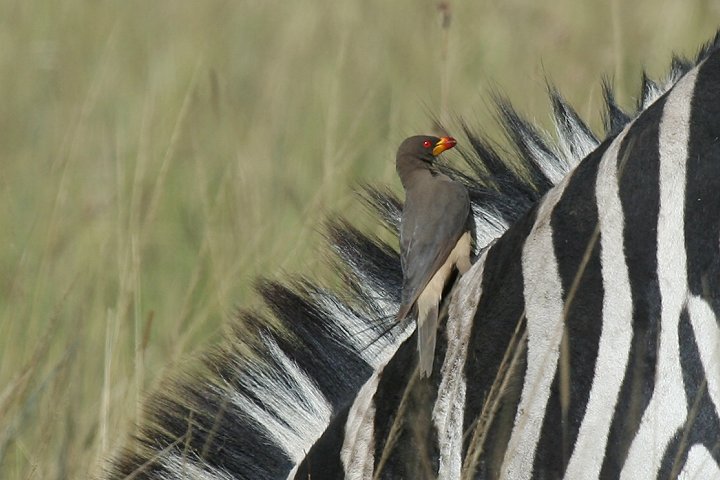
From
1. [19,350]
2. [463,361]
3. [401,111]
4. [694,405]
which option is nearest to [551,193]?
[463,361]

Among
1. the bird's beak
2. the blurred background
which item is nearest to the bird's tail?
the bird's beak

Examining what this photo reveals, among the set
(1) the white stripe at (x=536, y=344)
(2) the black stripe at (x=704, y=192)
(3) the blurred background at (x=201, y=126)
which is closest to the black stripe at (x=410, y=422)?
(1) the white stripe at (x=536, y=344)

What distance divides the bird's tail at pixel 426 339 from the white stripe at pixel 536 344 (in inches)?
4.9

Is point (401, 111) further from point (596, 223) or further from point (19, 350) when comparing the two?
point (596, 223)

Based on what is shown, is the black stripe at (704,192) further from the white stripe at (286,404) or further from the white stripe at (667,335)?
the white stripe at (286,404)

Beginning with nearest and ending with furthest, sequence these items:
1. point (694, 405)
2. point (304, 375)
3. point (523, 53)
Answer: point (694, 405) → point (304, 375) → point (523, 53)

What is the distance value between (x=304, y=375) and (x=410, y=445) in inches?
10.7

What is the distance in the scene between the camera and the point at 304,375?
1.84m

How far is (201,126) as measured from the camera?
4.66m

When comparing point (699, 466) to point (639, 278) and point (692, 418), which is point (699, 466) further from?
point (639, 278)

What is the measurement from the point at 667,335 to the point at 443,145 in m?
0.61

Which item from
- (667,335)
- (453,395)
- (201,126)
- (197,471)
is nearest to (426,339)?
(453,395)

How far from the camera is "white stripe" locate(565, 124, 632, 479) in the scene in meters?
1.51

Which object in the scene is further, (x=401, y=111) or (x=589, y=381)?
(x=401, y=111)
